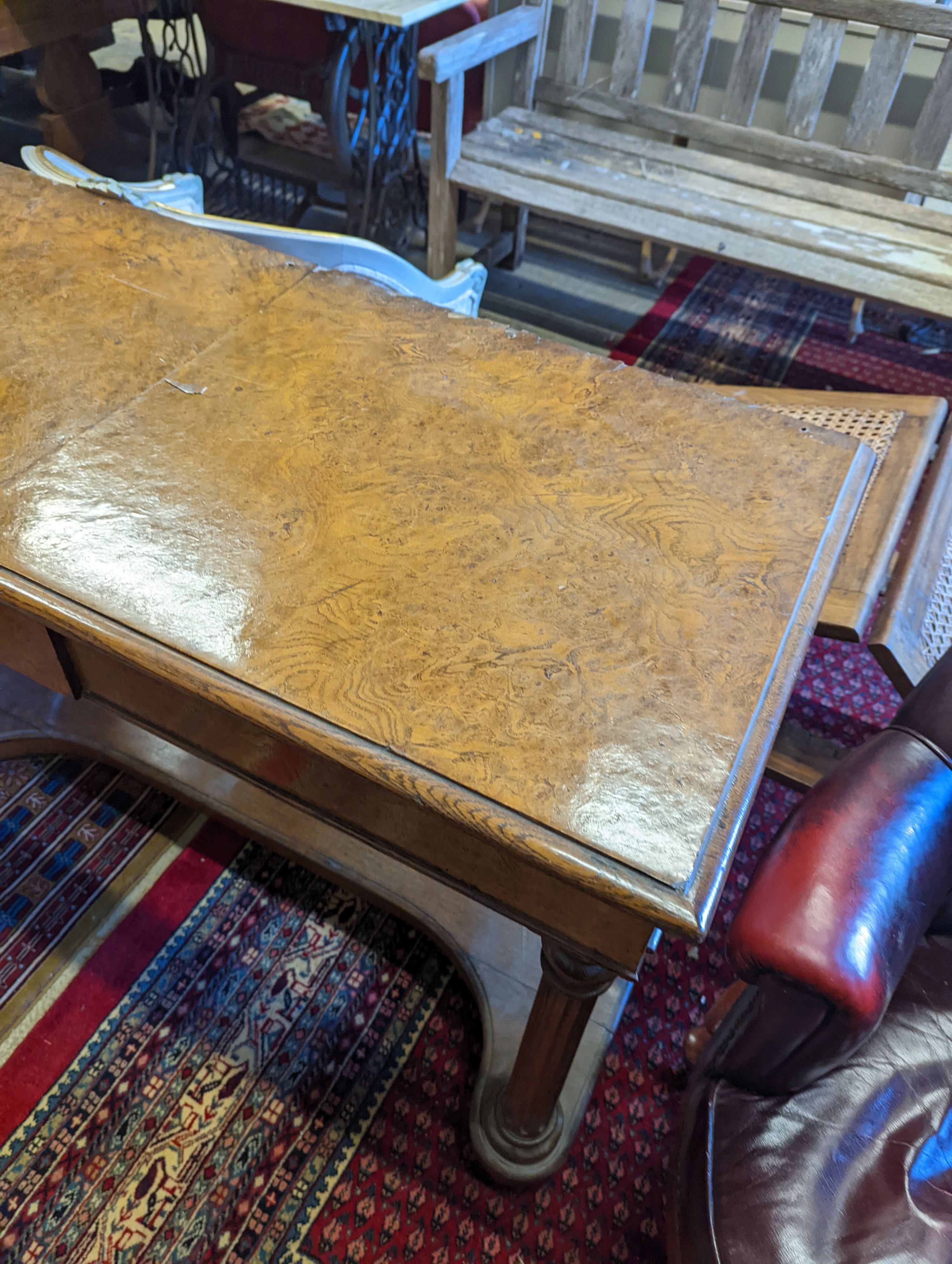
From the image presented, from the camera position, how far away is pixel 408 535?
2.68 ft

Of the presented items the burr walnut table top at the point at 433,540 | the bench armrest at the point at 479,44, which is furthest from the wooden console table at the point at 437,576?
the bench armrest at the point at 479,44

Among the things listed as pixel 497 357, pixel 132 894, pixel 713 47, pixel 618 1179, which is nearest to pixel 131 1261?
pixel 132 894

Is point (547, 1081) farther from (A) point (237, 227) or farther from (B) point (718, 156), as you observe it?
(B) point (718, 156)

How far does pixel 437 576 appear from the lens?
78cm

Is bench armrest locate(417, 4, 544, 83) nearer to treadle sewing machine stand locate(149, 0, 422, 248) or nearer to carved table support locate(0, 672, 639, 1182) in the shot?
treadle sewing machine stand locate(149, 0, 422, 248)

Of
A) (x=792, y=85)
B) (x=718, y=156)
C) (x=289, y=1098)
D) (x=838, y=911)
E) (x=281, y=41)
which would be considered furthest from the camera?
(x=281, y=41)

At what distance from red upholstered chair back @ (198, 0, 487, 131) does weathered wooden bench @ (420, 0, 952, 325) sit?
1.75 feet

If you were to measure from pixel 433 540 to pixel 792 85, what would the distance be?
2.26 metres

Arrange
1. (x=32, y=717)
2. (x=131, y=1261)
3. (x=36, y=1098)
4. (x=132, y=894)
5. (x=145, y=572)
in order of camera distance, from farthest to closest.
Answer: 1. (x=32, y=717)
2. (x=132, y=894)
3. (x=36, y=1098)
4. (x=131, y=1261)
5. (x=145, y=572)

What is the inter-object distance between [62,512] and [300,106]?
3767mm

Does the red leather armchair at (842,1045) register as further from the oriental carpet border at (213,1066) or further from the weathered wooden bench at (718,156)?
the weathered wooden bench at (718,156)

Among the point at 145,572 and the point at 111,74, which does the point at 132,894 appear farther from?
the point at 111,74

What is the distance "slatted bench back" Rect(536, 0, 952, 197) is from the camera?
2041mm

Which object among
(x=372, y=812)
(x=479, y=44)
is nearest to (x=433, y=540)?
(x=372, y=812)
